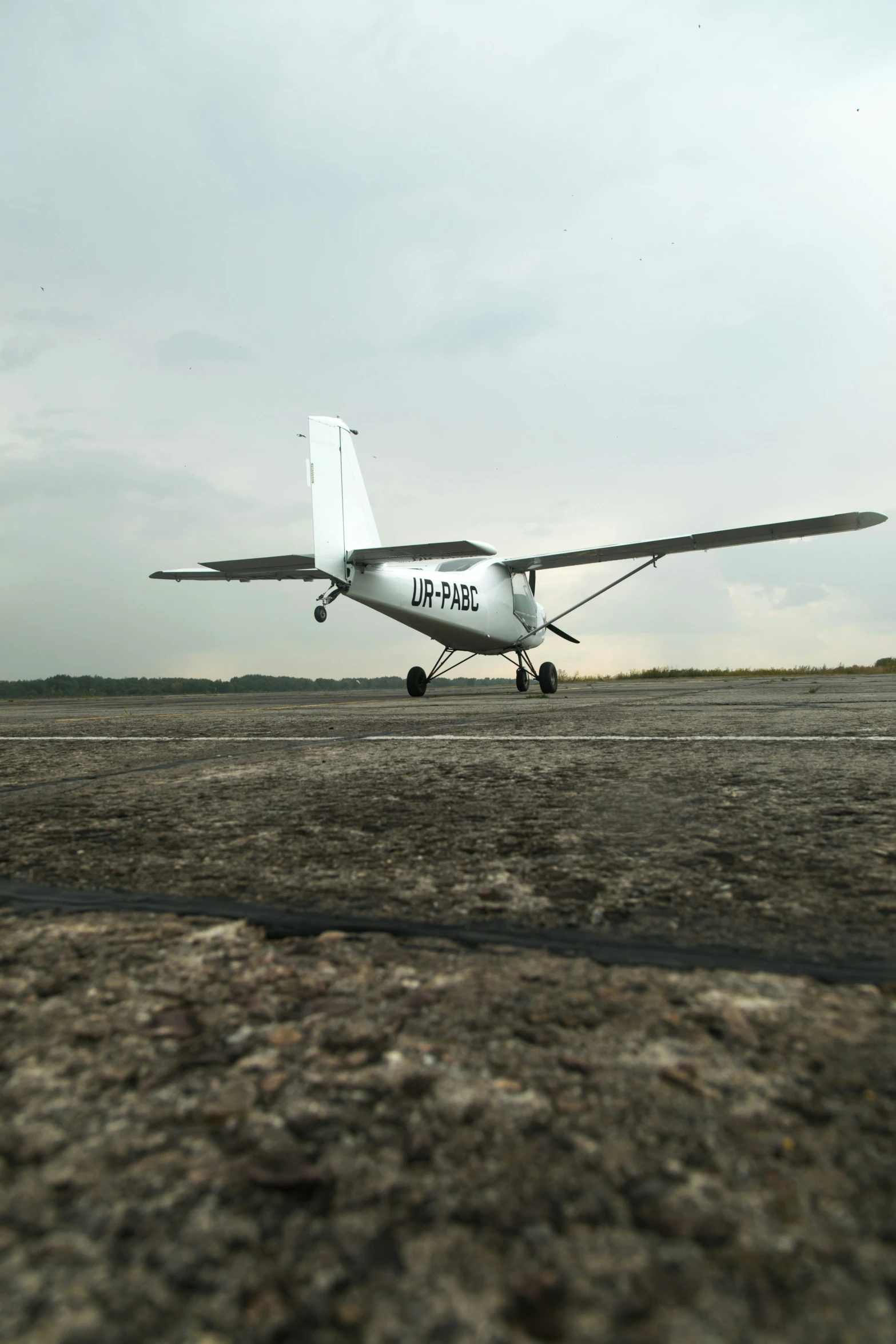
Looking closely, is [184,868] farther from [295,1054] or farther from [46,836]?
[295,1054]

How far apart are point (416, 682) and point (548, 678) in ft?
6.94

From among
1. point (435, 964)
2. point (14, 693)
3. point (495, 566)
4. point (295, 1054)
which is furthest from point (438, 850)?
point (14, 693)

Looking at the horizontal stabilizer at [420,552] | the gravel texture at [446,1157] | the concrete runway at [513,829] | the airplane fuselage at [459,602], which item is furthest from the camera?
the airplane fuselage at [459,602]

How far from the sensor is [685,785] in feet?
6.40

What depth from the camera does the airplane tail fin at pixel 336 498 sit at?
10945mm

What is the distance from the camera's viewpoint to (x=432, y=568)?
11.9 meters

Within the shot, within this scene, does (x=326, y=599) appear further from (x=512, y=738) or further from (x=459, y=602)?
(x=512, y=738)

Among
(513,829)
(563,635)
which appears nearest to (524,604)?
(563,635)

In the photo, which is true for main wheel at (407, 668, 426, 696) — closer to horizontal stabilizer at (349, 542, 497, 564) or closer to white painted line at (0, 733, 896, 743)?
horizontal stabilizer at (349, 542, 497, 564)

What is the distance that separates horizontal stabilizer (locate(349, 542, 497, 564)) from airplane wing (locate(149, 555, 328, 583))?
0.80 metres

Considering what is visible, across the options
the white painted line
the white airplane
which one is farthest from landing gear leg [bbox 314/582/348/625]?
the white painted line

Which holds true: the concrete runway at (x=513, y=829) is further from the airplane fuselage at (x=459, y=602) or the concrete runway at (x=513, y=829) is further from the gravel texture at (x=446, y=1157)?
the airplane fuselage at (x=459, y=602)

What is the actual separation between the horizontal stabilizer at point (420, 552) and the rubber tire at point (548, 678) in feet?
8.41

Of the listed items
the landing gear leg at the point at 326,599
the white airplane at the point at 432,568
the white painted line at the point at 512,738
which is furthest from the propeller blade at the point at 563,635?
the white painted line at the point at 512,738
